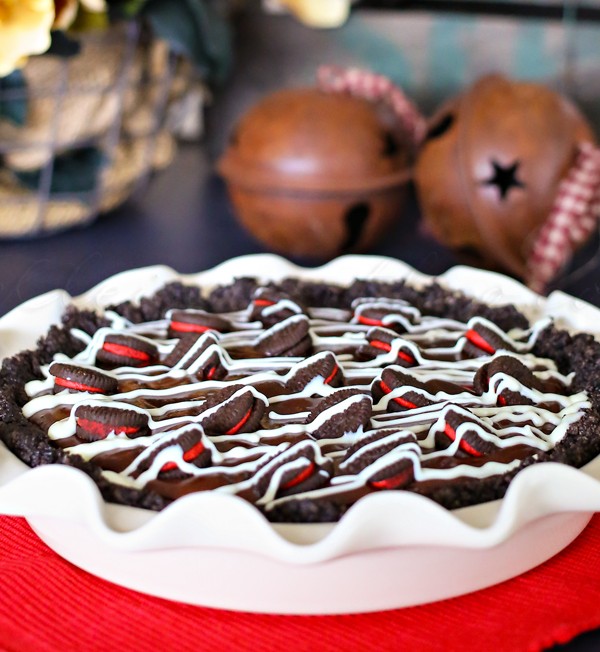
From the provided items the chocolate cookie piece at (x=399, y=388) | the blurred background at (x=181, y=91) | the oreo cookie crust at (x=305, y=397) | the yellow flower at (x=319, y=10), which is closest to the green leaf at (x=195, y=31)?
the blurred background at (x=181, y=91)

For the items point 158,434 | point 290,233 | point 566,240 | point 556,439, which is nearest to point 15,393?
point 158,434

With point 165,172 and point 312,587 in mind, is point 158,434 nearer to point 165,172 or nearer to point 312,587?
point 312,587

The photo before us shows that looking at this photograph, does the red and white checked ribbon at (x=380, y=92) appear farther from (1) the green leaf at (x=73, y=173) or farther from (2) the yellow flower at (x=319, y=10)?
(1) the green leaf at (x=73, y=173)

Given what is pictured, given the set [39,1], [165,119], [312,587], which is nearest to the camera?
[312,587]

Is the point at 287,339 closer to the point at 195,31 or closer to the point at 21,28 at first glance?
the point at 21,28

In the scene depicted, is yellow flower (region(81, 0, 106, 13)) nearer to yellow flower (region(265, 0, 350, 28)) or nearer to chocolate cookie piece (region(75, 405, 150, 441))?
yellow flower (region(265, 0, 350, 28))

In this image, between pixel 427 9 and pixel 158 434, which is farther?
pixel 427 9
